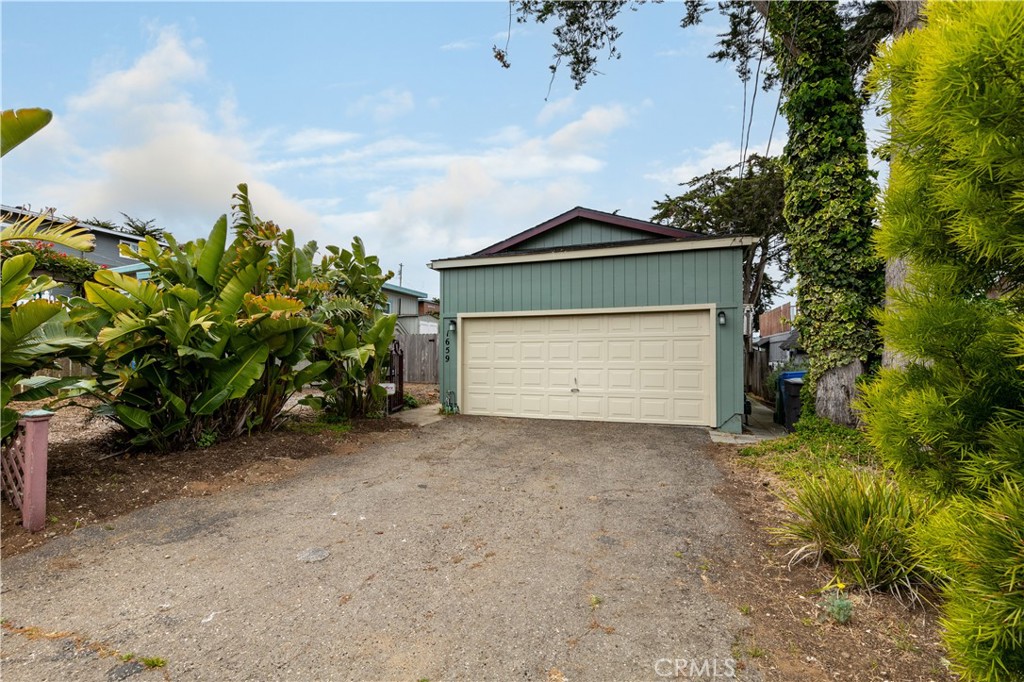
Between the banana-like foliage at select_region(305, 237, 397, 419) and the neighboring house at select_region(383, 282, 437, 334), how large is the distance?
1023 centimetres

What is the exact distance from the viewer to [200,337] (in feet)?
16.1

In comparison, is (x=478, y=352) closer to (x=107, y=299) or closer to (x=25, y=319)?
(x=107, y=299)

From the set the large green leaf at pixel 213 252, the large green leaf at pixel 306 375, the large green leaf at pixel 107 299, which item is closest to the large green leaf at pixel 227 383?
the large green leaf at pixel 306 375

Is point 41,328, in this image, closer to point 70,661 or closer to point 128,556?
point 128,556

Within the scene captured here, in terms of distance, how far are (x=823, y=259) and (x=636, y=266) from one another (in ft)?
9.51

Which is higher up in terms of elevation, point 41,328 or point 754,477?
point 41,328

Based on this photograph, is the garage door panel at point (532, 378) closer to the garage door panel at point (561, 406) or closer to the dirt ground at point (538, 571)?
the garage door panel at point (561, 406)

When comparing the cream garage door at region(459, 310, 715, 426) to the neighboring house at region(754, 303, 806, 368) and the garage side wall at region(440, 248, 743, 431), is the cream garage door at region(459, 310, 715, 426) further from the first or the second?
the neighboring house at region(754, 303, 806, 368)

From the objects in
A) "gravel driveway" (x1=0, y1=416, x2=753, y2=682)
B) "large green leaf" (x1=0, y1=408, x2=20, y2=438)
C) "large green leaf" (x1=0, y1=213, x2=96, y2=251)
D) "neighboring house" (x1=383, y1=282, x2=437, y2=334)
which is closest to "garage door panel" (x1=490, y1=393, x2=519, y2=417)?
"gravel driveway" (x1=0, y1=416, x2=753, y2=682)

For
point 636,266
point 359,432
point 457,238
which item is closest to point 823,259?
point 636,266

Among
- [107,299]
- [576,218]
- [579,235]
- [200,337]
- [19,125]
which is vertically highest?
[576,218]

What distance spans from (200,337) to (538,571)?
4287mm

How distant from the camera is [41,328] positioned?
379cm

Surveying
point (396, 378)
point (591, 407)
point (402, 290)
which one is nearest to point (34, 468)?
point (396, 378)
